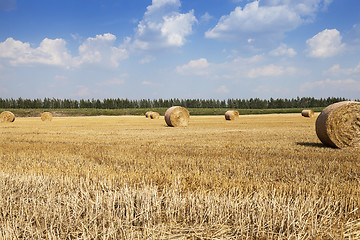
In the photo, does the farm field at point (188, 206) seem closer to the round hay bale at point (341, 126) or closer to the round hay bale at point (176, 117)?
the round hay bale at point (341, 126)

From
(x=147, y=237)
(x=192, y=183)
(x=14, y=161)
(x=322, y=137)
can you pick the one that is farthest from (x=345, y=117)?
(x=14, y=161)

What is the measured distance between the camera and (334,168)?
655cm

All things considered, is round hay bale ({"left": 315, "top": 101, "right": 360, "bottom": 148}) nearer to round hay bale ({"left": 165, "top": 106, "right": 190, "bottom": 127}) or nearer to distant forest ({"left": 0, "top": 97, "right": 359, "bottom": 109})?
round hay bale ({"left": 165, "top": 106, "right": 190, "bottom": 127})

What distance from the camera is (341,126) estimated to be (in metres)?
10.9

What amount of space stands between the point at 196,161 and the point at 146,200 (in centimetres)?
364

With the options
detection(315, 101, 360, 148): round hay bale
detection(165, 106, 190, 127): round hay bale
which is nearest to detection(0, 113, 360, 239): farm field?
detection(315, 101, 360, 148): round hay bale

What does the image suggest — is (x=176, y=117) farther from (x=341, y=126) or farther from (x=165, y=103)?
(x=165, y=103)

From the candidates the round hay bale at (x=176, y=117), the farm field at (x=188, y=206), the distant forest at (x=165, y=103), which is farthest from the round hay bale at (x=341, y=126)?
the distant forest at (x=165, y=103)

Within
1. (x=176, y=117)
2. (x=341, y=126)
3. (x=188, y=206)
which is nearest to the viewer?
(x=188, y=206)

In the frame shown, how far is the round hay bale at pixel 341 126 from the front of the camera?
10766 mm

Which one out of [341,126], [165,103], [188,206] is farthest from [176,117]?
[165,103]

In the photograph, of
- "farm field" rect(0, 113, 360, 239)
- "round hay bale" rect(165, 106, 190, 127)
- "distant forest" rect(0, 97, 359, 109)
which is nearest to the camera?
"farm field" rect(0, 113, 360, 239)

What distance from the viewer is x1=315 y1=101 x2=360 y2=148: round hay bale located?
10.8 m

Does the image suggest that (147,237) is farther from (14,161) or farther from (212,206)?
(14,161)
